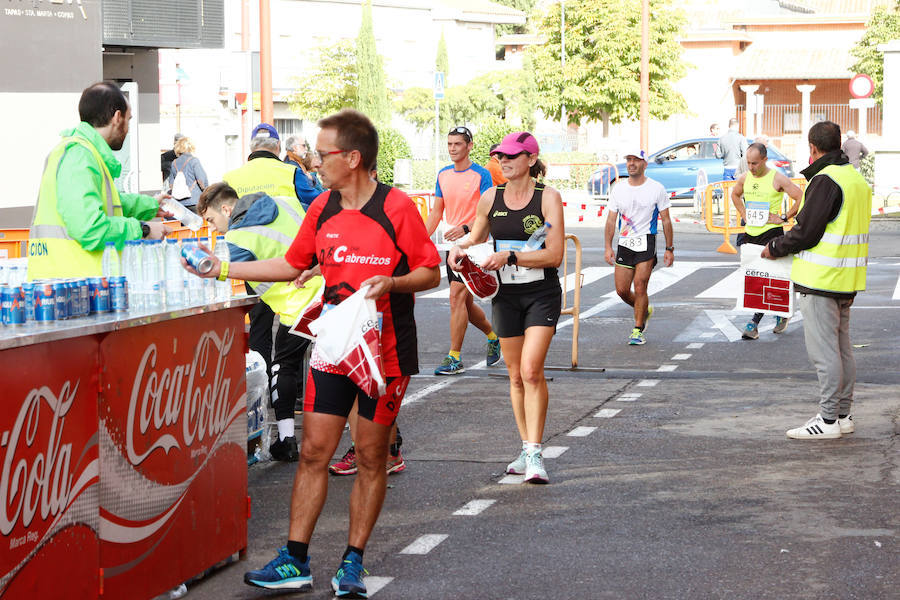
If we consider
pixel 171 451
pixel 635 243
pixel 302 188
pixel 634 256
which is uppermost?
pixel 302 188

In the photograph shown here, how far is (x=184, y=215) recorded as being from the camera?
680cm

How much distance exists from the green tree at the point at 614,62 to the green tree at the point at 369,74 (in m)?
6.63

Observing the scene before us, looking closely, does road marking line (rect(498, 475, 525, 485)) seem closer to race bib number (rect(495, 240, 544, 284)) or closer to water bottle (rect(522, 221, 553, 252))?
race bib number (rect(495, 240, 544, 284))

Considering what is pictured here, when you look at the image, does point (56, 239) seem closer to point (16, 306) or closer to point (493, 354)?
point (16, 306)

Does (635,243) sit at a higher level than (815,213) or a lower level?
lower

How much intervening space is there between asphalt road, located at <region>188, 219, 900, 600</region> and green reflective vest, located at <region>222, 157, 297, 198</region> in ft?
6.04

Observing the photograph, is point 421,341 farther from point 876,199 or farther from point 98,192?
point 876,199

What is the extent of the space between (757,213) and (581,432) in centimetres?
484

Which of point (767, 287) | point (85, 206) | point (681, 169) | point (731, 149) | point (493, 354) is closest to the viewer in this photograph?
point (85, 206)

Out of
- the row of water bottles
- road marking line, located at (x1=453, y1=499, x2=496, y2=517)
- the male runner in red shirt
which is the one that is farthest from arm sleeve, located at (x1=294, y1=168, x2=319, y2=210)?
the male runner in red shirt

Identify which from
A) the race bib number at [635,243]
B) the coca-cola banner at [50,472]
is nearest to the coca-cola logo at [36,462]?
the coca-cola banner at [50,472]

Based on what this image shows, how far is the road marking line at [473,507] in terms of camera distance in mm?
6883

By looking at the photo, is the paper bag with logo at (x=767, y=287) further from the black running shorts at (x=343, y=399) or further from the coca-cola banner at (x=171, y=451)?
the coca-cola banner at (x=171, y=451)

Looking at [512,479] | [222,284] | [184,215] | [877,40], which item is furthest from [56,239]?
[877,40]
